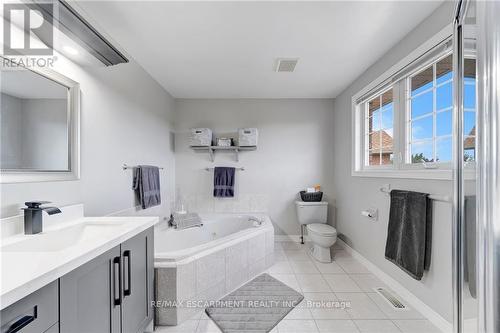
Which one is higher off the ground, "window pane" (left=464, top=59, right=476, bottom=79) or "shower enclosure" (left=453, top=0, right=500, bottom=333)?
"window pane" (left=464, top=59, right=476, bottom=79)

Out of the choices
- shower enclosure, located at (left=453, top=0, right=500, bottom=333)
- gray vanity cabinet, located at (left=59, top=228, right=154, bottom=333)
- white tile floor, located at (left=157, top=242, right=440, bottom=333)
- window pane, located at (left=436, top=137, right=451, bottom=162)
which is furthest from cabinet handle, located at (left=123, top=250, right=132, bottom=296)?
window pane, located at (left=436, top=137, right=451, bottom=162)

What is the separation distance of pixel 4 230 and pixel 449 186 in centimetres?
262

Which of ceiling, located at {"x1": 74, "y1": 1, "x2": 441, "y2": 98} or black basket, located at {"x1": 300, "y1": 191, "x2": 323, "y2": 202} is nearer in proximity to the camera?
ceiling, located at {"x1": 74, "y1": 1, "x2": 441, "y2": 98}

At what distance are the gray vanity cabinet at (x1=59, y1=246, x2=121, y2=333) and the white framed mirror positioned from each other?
66 centimetres

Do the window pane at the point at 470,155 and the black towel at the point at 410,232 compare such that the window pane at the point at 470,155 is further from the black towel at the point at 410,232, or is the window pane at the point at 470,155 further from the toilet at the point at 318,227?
the toilet at the point at 318,227

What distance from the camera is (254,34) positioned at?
72.1 inches

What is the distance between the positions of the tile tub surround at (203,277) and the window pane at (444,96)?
79.7 inches

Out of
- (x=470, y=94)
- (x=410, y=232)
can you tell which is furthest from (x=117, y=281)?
(x=410, y=232)

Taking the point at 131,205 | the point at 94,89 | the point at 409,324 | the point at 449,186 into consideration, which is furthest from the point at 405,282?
the point at 94,89

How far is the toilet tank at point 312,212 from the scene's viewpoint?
324 cm

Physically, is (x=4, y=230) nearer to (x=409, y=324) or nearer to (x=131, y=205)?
(x=131, y=205)

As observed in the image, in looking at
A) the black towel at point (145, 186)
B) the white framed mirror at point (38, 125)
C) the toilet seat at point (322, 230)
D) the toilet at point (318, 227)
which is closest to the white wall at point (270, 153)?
the toilet at point (318, 227)

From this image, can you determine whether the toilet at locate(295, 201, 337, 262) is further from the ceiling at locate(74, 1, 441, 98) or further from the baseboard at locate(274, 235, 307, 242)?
the ceiling at locate(74, 1, 441, 98)

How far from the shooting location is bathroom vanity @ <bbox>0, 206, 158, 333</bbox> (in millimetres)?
704
